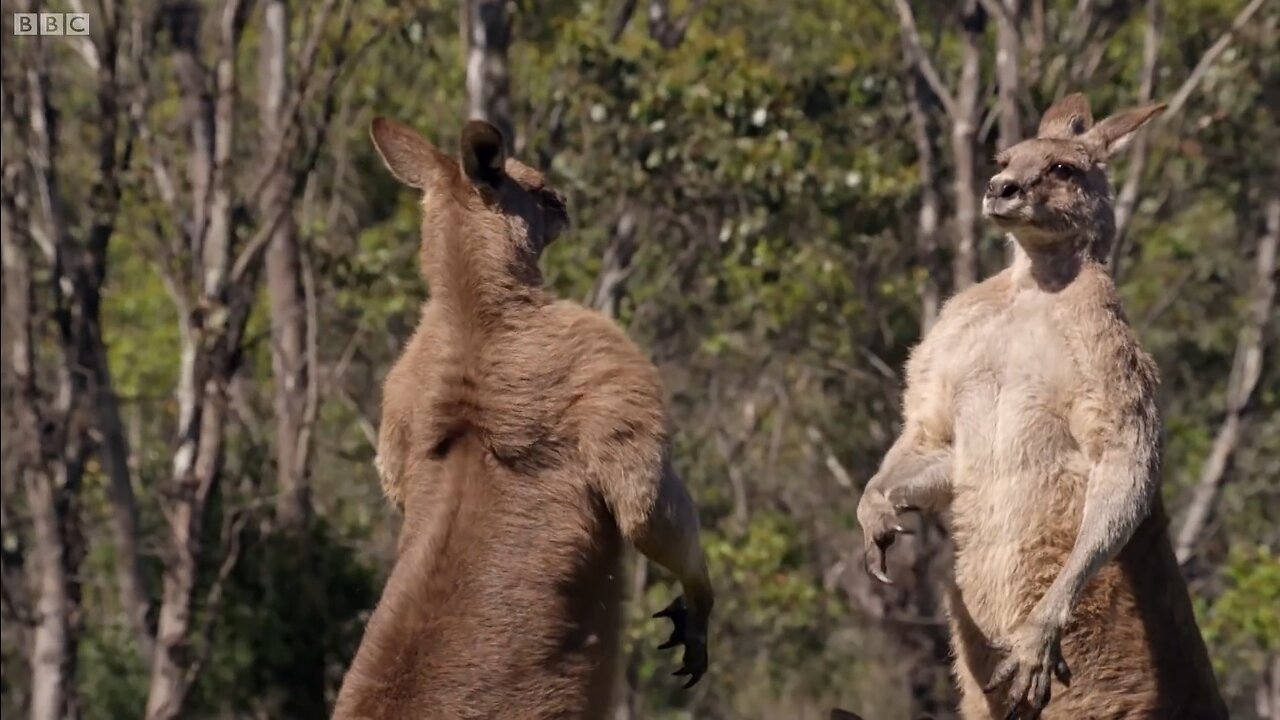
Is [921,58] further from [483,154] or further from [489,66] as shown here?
[483,154]

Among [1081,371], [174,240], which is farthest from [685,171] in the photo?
[1081,371]

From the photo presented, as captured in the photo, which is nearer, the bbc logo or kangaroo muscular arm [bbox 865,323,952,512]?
kangaroo muscular arm [bbox 865,323,952,512]

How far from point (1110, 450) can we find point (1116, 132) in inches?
39.0

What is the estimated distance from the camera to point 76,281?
38.0 ft

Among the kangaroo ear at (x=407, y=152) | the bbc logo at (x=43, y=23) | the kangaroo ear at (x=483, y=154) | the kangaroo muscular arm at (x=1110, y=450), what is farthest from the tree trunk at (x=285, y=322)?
the kangaroo muscular arm at (x=1110, y=450)

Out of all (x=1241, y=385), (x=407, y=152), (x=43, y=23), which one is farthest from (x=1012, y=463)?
(x=1241, y=385)

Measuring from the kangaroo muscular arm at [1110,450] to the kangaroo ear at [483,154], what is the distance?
1.60m

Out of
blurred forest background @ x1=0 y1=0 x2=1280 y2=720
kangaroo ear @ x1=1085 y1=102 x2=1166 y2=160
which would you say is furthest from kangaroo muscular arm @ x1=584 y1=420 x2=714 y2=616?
blurred forest background @ x1=0 y1=0 x2=1280 y2=720

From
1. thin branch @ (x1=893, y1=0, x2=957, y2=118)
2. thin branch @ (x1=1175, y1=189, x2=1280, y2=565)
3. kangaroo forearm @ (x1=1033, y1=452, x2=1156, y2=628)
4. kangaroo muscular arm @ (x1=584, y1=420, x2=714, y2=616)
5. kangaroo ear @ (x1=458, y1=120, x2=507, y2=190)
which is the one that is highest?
thin branch @ (x1=893, y1=0, x2=957, y2=118)

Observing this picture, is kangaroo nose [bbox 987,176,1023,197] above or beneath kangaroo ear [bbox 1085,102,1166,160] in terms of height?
beneath

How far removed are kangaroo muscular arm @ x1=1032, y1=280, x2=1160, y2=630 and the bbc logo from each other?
244 inches

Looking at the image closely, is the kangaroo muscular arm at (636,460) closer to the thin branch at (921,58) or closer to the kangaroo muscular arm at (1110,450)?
the kangaroo muscular arm at (1110,450)

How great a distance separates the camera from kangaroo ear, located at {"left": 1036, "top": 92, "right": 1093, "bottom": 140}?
6406 mm

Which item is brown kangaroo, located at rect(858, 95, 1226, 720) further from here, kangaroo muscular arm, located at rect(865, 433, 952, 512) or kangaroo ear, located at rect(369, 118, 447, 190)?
kangaroo ear, located at rect(369, 118, 447, 190)
